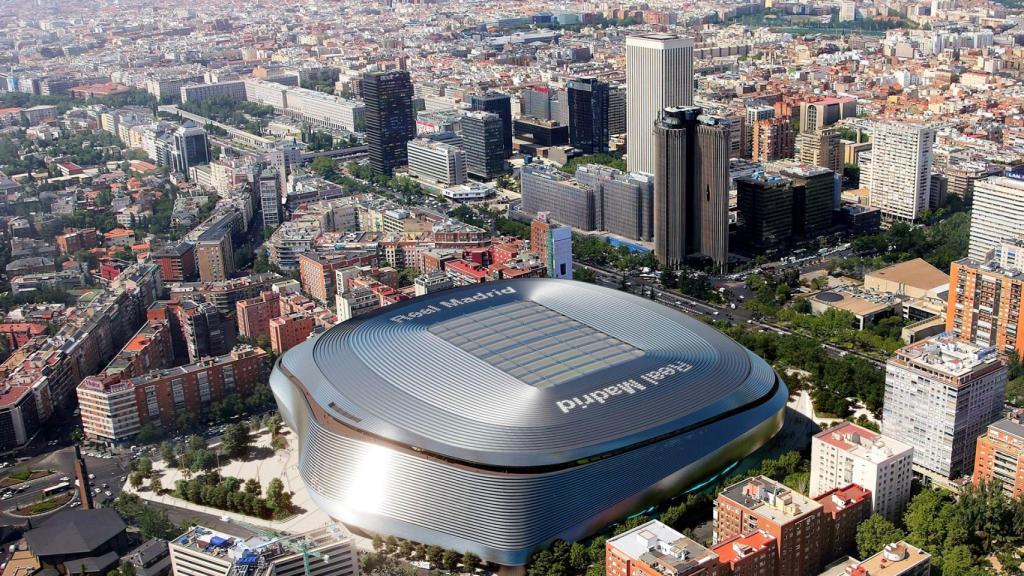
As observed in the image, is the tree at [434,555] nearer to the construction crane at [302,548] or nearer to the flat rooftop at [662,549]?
the construction crane at [302,548]

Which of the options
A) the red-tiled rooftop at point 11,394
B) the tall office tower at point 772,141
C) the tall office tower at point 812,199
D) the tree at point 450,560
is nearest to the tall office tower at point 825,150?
the tall office tower at point 772,141

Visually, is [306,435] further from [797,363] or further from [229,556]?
[797,363]

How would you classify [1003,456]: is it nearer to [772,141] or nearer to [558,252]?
[558,252]

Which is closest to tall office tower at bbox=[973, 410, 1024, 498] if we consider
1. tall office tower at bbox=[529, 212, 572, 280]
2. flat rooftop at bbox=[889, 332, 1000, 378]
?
flat rooftop at bbox=[889, 332, 1000, 378]

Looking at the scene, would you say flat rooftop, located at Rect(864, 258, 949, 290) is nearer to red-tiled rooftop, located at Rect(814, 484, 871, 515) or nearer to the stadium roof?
the stadium roof

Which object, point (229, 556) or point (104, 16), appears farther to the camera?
point (104, 16)

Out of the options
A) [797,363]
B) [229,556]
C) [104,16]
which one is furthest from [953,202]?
[104,16]

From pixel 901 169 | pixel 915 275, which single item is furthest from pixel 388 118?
pixel 915 275
